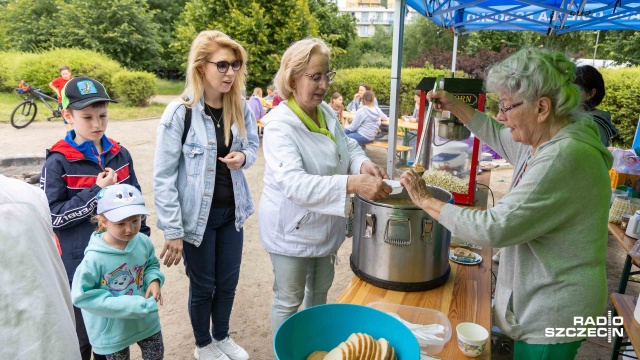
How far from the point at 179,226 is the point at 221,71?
0.81m

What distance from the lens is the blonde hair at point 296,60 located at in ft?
5.83

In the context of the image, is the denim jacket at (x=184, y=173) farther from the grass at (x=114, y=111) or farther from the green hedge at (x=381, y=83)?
the green hedge at (x=381, y=83)

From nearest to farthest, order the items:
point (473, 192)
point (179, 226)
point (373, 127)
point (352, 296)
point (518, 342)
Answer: point (518, 342) → point (352, 296) → point (179, 226) → point (473, 192) → point (373, 127)

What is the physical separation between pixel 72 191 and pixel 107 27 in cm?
2343

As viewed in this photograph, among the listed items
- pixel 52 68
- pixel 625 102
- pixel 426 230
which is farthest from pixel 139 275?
pixel 52 68

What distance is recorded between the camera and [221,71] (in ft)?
7.02

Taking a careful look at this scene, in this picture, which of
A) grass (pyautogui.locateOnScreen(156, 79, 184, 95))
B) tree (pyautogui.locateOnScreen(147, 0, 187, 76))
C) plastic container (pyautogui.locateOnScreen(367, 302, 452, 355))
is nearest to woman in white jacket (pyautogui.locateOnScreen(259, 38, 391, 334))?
Answer: plastic container (pyautogui.locateOnScreen(367, 302, 452, 355))

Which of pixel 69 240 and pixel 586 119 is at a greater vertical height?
pixel 586 119

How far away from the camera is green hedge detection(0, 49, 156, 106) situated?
15758mm

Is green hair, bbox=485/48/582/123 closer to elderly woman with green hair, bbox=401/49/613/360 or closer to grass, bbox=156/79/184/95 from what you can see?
elderly woman with green hair, bbox=401/49/613/360

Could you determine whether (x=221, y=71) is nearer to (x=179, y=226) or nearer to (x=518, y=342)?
(x=179, y=226)

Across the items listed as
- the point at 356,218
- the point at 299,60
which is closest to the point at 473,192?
the point at 356,218

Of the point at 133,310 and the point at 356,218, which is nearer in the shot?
the point at 133,310

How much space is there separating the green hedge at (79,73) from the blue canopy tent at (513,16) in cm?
1285
